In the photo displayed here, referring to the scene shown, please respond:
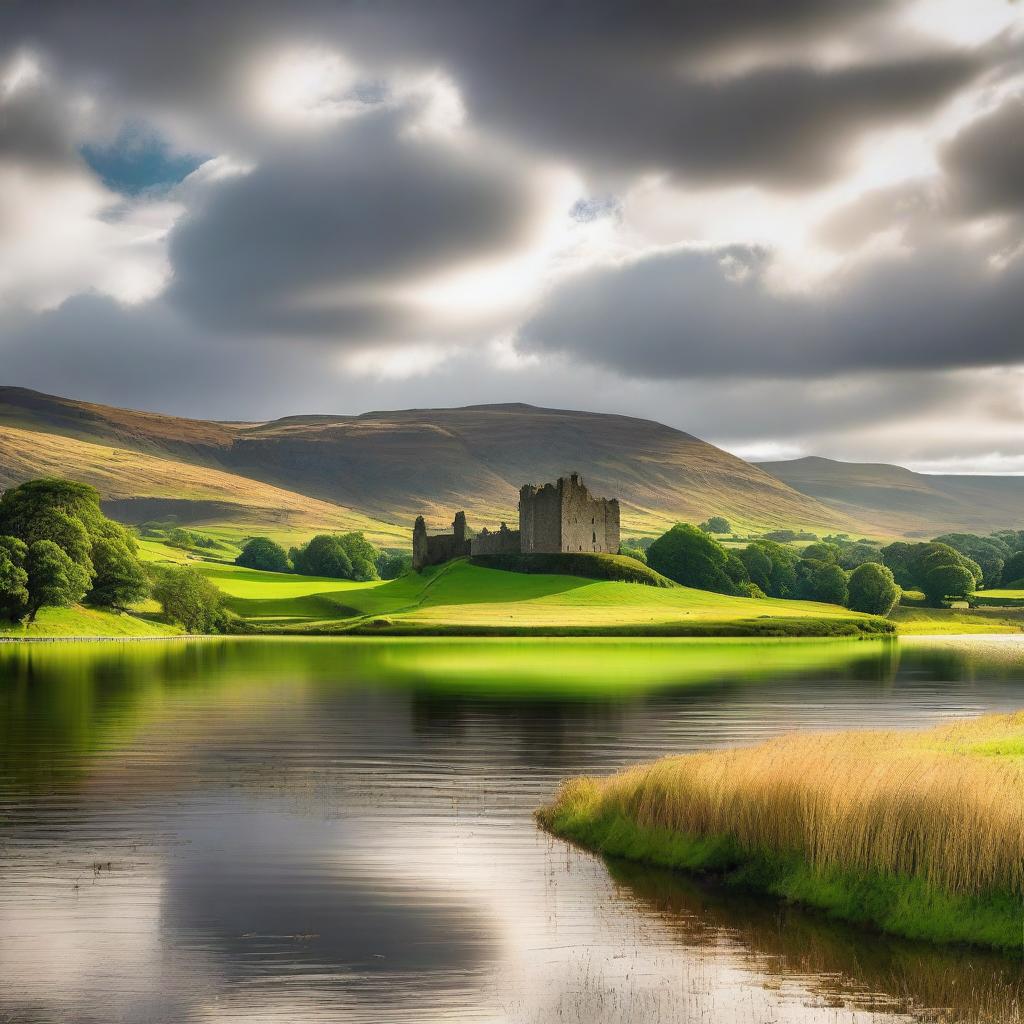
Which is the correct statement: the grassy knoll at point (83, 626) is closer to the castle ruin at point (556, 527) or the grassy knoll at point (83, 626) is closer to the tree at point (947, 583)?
the castle ruin at point (556, 527)

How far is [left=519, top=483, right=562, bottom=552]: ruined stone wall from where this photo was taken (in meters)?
177

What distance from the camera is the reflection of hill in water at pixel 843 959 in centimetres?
1612

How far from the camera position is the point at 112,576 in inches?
4719

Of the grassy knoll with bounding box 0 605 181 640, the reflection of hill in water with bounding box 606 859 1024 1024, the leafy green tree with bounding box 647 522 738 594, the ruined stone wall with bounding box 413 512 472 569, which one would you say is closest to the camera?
the reflection of hill in water with bounding box 606 859 1024 1024

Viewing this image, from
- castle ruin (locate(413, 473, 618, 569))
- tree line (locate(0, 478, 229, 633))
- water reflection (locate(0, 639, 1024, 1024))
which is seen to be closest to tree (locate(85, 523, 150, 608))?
tree line (locate(0, 478, 229, 633))

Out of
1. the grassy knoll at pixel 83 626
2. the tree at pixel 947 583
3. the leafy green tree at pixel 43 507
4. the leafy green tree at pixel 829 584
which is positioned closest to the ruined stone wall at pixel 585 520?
the leafy green tree at pixel 829 584

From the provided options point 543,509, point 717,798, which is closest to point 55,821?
point 717,798

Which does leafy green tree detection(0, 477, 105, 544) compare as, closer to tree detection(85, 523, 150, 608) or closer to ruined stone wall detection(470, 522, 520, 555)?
tree detection(85, 523, 150, 608)

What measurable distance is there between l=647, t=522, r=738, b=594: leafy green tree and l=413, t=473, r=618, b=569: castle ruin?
327 inches

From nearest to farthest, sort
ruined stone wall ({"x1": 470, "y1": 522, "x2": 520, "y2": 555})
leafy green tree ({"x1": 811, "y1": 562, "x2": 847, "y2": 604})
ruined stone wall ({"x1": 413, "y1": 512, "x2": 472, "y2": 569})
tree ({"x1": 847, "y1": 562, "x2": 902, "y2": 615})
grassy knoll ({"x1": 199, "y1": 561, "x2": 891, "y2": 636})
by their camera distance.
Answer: grassy knoll ({"x1": 199, "y1": 561, "x2": 891, "y2": 636}) → tree ({"x1": 847, "y1": 562, "x2": 902, "y2": 615}) → leafy green tree ({"x1": 811, "y1": 562, "x2": 847, "y2": 604}) → ruined stone wall ({"x1": 470, "y1": 522, "x2": 520, "y2": 555}) → ruined stone wall ({"x1": 413, "y1": 512, "x2": 472, "y2": 569})

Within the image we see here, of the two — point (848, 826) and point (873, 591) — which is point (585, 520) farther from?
point (848, 826)

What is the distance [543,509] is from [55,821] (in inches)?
5987

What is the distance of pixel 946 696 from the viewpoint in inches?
2440

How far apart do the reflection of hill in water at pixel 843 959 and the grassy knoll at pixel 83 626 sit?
93.3 meters
